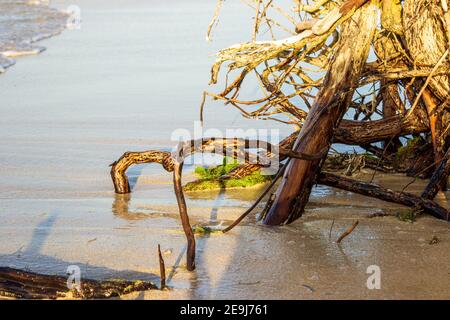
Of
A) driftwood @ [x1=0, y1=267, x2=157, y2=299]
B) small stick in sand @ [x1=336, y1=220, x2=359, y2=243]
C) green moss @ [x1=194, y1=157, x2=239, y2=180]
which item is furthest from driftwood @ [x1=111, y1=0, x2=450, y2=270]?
driftwood @ [x1=0, y1=267, x2=157, y2=299]

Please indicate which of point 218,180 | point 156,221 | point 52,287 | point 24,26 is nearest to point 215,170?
point 218,180

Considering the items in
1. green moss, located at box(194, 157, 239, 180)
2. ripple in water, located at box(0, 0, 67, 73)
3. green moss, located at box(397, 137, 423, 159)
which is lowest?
green moss, located at box(194, 157, 239, 180)

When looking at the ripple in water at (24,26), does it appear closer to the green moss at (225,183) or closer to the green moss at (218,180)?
the green moss at (218,180)

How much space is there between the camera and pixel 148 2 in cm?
2281

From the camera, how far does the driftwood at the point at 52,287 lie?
14.3 feet

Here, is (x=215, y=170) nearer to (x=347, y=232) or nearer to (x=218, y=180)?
(x=218, y=180)

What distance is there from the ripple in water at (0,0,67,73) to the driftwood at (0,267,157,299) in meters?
9.09

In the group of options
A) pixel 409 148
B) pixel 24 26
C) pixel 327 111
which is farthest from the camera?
pixel 24 26

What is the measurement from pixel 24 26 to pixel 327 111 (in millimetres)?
13397

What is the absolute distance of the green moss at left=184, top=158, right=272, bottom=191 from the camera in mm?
6770

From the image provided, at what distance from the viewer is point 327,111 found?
572 cm

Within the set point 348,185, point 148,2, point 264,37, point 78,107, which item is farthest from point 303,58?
point 148,2

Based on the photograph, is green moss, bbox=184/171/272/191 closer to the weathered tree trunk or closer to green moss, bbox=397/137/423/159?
the weathered tree trunk

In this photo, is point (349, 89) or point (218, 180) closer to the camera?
point (349, 89)
